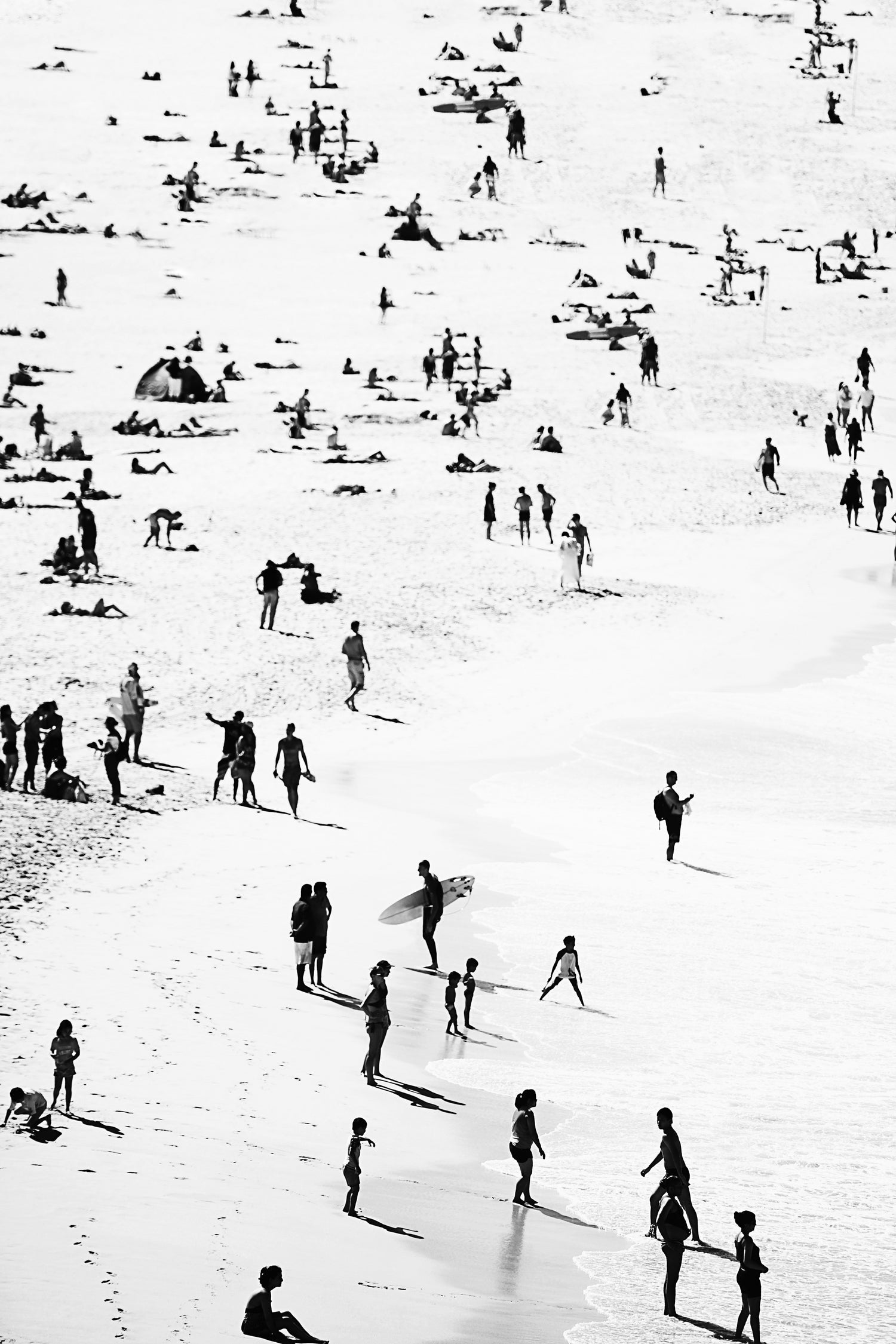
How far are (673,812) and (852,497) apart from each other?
18.7 meters

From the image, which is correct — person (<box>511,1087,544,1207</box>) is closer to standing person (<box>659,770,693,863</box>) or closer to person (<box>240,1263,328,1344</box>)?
person (<box>240,1263,328,1344</box>)

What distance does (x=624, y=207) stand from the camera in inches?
2366

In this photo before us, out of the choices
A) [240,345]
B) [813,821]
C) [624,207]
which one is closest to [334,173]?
[624,207]

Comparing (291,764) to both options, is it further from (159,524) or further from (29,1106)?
(159,524)

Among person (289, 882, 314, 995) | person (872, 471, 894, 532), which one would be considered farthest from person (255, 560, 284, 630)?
person (872, 471, 894, 532)

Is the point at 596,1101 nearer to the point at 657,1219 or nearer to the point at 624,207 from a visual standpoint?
the point at 657,1219

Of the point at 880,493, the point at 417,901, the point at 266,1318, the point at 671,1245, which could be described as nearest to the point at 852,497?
the point at 880,493

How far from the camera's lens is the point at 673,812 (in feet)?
63.1

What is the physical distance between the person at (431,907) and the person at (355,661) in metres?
9.06

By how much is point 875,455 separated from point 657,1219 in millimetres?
32704

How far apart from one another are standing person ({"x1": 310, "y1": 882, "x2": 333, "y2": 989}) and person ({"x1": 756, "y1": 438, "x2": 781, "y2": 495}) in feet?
83.1

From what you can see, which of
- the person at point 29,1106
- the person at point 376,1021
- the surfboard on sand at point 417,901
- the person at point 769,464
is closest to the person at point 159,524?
the person at point 769,464

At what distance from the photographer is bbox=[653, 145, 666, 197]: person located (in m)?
60.6

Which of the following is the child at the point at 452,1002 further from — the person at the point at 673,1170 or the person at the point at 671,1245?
the person at the point at 671,1245
